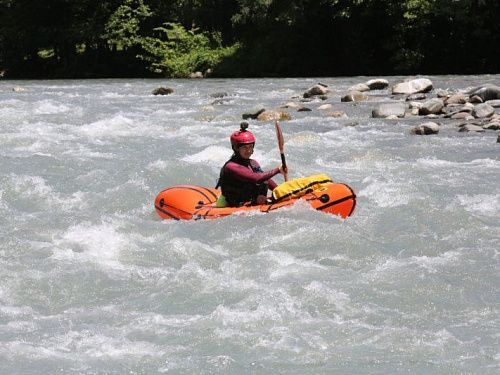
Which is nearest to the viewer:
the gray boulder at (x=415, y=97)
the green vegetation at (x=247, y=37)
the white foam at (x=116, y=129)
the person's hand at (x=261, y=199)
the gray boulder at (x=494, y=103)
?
the person's hand at (x=261, y=199)

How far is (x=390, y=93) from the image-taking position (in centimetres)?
1925

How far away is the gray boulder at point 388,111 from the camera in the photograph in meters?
15.5

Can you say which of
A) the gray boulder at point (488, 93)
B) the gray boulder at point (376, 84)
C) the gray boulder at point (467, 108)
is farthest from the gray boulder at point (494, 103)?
the gray boulder at point (376, 84)

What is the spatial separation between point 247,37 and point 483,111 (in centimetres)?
1549

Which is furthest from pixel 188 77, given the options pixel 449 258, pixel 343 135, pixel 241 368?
pixel 241 368

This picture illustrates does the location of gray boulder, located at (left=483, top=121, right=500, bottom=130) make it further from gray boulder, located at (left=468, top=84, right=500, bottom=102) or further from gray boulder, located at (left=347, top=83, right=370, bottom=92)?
gray boulder, located at (left=347, top=83, right=370, bottom=92)

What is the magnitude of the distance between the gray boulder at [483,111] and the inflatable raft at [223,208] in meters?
7.19

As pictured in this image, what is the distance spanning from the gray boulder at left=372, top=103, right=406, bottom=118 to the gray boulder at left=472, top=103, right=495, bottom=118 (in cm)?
118

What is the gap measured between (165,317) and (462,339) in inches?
Result: 72.7

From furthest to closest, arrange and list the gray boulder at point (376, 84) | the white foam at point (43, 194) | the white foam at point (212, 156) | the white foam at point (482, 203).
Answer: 1. the gray boulder at point (376, 84)
2. the white foam at point (212, 156)
3. the white foam at point (43, 194)
4. the white foam at point (482, 203)

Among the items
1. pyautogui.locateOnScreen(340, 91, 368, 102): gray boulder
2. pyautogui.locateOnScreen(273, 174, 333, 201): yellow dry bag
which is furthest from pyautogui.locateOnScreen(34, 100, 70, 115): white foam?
pyautogui.locateOnScreen(273, 174, 333, 201): yellow dry bag

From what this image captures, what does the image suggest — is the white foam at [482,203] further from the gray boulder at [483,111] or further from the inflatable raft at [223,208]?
the gray boulder at [483,111]

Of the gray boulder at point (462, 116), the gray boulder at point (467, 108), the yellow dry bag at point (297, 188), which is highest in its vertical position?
the yellow dry bag at point (297, 188)

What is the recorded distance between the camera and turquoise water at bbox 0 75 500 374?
17.9 feet
